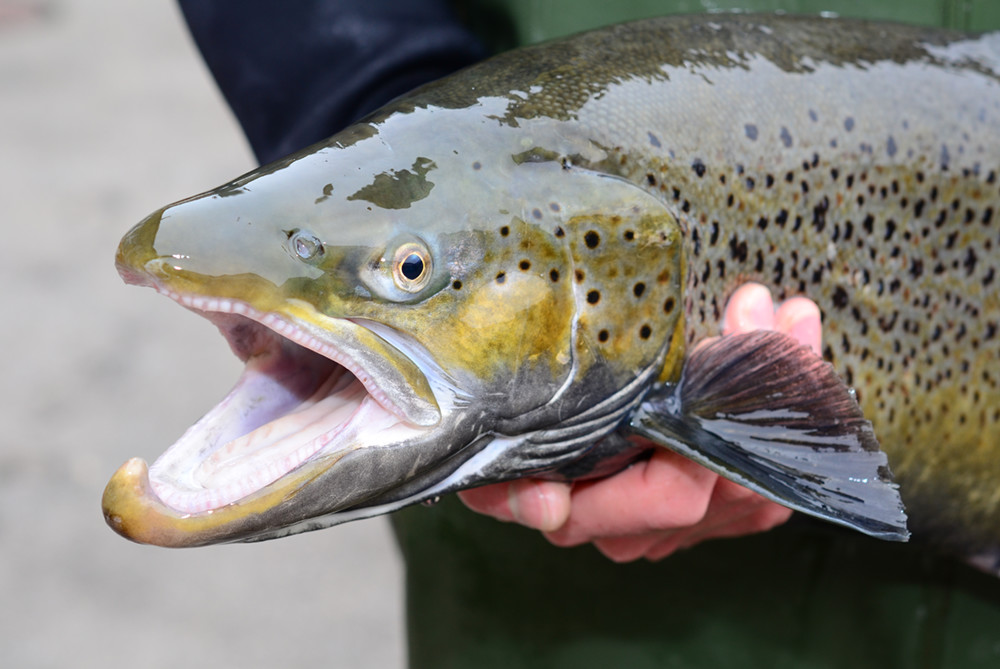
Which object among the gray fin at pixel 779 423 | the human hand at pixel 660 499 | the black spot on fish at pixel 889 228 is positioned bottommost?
the human hand at pixel 660 499

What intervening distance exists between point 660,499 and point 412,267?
0.59m

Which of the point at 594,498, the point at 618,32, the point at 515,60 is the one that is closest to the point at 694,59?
the point at 618,32

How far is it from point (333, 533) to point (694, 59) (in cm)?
376

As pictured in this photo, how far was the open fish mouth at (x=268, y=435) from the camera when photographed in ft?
3.83

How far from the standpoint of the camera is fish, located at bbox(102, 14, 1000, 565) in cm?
122

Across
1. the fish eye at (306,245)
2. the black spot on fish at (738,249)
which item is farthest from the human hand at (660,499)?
the fish eye at (306,245)

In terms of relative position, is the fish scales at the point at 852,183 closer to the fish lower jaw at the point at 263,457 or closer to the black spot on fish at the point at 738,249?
the black spot on fish at the point at 738,249

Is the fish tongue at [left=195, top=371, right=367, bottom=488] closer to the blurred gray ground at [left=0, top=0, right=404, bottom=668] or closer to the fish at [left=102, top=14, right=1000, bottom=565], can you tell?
the fish at [left=102, top=14, right=1000, bottom=565]

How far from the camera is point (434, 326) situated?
1281 millimetres

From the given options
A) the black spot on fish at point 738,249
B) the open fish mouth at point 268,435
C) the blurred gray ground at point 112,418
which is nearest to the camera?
the open fish mouth at point 268,435

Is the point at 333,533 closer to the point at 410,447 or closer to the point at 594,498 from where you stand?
the point at 594,498

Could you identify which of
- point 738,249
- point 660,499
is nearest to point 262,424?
point 660,499

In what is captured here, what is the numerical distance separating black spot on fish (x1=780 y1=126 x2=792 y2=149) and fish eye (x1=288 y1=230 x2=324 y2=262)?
758mm

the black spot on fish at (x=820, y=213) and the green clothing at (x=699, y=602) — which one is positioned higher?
the black spot on fish at (x=820, y=213)
